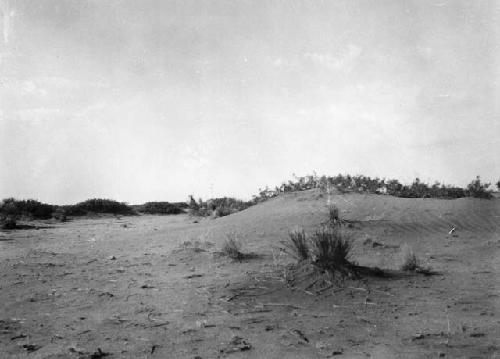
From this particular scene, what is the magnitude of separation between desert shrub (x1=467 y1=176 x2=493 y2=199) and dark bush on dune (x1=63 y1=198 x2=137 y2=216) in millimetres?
15521

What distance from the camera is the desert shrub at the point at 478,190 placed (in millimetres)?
12648

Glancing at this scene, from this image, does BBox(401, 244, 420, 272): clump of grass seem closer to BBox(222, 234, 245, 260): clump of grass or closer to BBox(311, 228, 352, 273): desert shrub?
BBox(311, 228, 352, 273): desert shrub

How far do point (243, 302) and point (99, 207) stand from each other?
17759 mm

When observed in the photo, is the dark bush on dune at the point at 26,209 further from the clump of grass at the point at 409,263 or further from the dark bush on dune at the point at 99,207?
the clump of grass at the point at 409,263

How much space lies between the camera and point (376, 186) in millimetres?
13289

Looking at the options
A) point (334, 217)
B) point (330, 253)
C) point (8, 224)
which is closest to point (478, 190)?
point (334, 217)

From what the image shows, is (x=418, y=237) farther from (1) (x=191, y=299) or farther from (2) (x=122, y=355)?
(2) (x=122, y=355)

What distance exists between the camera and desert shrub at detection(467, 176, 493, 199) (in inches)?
498

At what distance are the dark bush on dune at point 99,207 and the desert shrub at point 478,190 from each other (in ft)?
50.9

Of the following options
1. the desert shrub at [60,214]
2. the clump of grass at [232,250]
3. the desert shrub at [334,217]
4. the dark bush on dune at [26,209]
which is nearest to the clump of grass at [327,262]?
the clump of grass at [232,250]

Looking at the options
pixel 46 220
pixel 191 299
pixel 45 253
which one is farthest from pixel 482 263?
pixel 46 220

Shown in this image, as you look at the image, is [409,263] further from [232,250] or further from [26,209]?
[26,209]

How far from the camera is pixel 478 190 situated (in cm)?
1277

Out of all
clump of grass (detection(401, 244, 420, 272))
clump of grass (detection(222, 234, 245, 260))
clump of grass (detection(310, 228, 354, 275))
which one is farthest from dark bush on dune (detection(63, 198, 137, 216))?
clump of grass (detection(401, 244, 420, 272))
